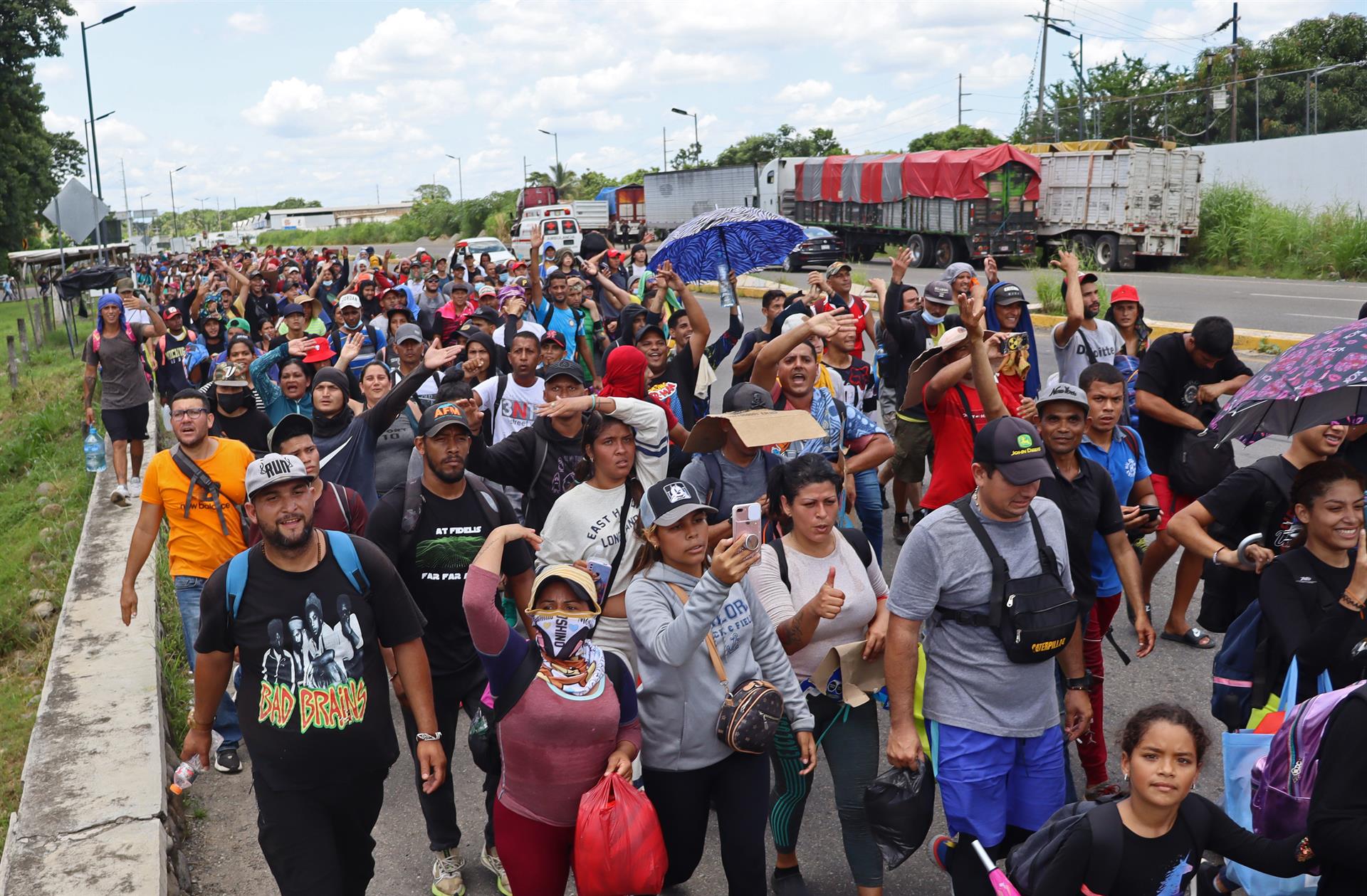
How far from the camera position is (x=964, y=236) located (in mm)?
32812

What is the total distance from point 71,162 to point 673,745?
5092cm

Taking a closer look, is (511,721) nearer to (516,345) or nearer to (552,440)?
(552,440)

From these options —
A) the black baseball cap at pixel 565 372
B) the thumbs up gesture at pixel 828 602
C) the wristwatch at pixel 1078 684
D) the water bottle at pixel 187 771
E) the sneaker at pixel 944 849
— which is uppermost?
the black baseball cap at pixel 565 372

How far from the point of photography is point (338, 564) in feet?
12.7

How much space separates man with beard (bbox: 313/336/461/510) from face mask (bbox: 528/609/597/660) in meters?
2.67

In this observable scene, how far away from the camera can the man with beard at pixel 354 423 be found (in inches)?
240

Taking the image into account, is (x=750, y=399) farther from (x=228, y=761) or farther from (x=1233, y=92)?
(x=1233, y=92)

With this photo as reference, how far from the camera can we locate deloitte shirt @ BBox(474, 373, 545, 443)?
23.3 ft

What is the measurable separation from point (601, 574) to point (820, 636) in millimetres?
815

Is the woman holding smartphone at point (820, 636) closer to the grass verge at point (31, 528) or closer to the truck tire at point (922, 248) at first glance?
the grass verge at point (31, 528)

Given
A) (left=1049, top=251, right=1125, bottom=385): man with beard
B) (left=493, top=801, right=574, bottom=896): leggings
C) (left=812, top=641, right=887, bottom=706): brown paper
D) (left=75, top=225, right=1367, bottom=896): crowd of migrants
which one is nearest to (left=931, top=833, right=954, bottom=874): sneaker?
(left=75, top=225, right=1367, bottom=896): crowd of migrants

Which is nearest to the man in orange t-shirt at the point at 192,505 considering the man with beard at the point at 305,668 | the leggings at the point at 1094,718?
the man with beard at the point at 305,668

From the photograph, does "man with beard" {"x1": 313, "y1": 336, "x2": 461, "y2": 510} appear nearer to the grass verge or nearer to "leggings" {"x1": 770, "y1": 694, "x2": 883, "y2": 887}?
the grass verge

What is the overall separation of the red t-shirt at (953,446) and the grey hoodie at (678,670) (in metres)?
2.35
